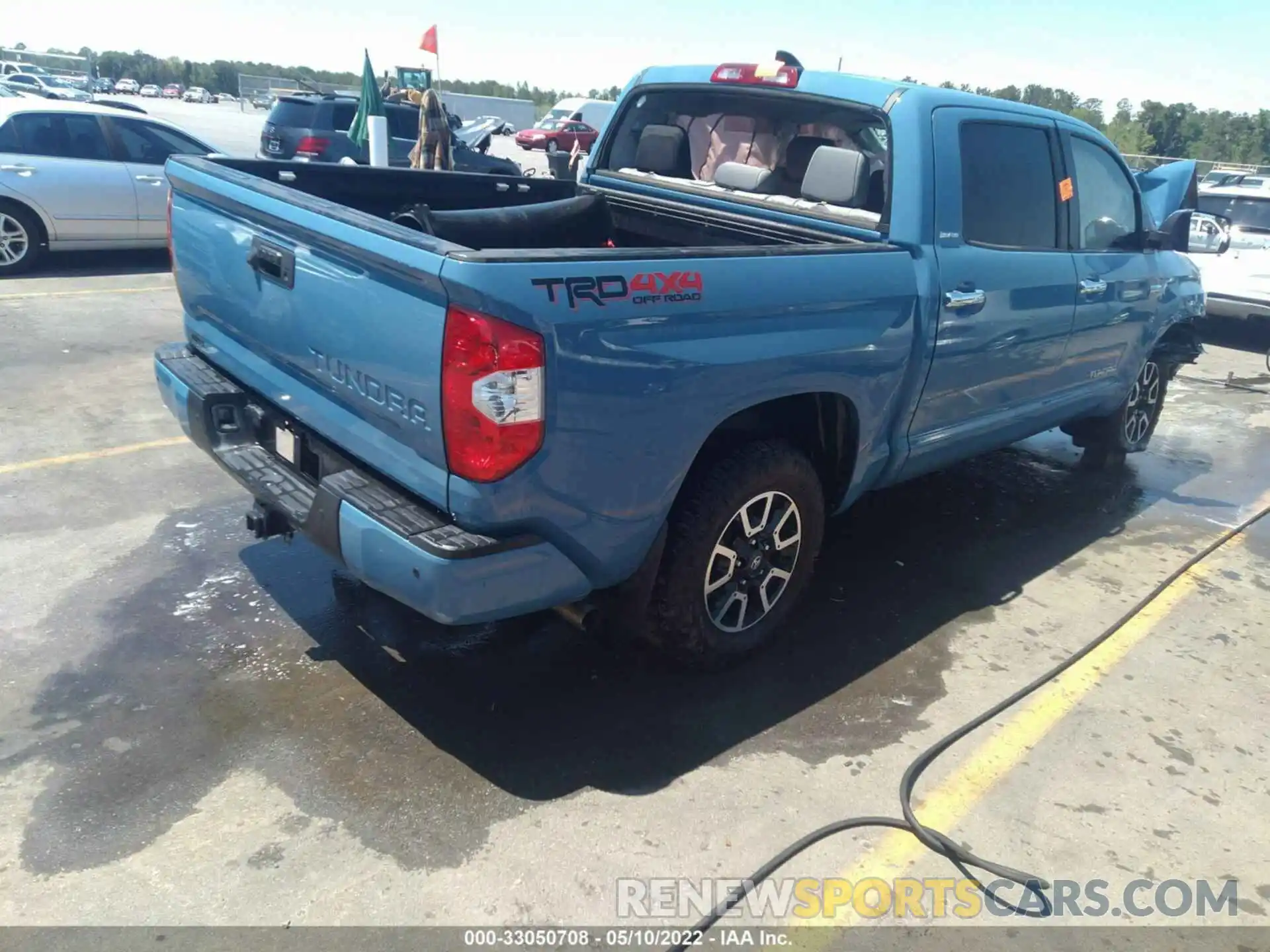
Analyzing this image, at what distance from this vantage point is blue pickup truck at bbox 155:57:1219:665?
8.38 ft

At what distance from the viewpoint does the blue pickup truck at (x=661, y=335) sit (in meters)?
2.55

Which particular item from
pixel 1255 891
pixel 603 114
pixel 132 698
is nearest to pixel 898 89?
pixel 1255 891

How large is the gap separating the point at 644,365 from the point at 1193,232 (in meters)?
11.2

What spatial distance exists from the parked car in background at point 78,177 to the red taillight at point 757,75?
6.59 metres

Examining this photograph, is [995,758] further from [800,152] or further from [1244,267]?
[1244,267]

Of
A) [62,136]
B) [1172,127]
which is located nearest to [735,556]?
[62,136]

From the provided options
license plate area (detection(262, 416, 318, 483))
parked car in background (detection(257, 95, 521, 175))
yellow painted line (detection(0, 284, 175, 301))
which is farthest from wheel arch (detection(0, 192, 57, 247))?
license plate area (detection(262, 416, 318, 483))

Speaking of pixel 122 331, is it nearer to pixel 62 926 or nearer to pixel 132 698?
pixel 132 698

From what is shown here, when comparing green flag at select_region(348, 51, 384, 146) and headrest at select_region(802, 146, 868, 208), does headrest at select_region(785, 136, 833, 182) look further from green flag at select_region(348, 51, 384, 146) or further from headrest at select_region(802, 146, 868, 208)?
green flag at select_region(348, 51, 384, 146)

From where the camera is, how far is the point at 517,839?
267 cm

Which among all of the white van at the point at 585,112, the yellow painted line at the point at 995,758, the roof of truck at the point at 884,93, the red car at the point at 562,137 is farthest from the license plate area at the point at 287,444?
the white van at the point at 585,112

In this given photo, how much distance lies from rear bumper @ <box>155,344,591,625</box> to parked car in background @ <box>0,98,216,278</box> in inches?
288

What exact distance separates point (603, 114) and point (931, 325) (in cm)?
4309

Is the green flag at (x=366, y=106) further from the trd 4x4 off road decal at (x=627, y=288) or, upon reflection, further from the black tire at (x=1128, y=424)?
the trd 4x4 off road decal at (x=627, y=288)
